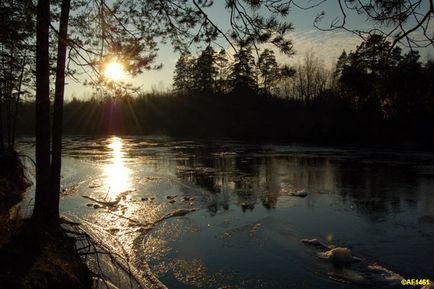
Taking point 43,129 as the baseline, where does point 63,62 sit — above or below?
above

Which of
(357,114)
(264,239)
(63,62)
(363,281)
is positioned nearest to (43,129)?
(63,62)

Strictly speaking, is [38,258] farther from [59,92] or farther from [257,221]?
[257,221]

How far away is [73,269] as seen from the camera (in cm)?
614

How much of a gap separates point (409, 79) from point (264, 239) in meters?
6.37

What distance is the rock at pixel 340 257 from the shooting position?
8.42m

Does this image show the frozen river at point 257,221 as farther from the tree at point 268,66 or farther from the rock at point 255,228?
the tree at point 268,66

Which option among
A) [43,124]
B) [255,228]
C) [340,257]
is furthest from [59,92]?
[340,257]

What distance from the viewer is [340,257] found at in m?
8.49

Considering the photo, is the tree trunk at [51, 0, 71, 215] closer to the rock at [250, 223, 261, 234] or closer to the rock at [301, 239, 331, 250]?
the rock at [250, 223, 261, 234]

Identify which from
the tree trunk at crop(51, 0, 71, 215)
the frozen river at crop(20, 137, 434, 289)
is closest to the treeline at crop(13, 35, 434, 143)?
the frozen river at crop(20, 137, 434, 289)

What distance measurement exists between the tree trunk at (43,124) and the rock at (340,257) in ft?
17.5

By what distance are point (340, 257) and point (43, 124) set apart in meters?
6.13

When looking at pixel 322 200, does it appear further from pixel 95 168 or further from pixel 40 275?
pixel 95 168

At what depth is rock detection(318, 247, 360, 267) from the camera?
27.6 feet
